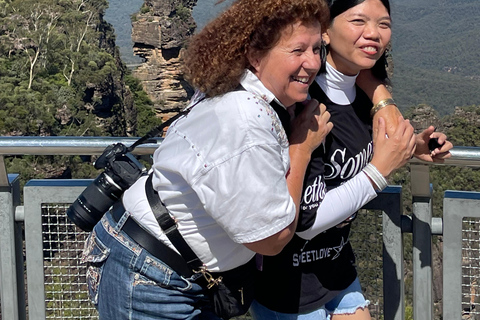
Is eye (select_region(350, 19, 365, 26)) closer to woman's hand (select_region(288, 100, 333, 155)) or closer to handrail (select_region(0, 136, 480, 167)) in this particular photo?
woman's hand (select_region(288, 100, 333, 155))

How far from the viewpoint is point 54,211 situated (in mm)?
2363

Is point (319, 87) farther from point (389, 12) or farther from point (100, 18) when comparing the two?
point (100, 18)

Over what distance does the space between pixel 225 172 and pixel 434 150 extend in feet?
2.66

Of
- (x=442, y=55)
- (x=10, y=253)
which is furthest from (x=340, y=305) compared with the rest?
(x=442, y=55)

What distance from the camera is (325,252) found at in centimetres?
185

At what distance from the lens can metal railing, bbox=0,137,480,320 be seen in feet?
7.03

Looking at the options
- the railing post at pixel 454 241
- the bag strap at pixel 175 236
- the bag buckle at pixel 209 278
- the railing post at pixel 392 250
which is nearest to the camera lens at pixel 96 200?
the bag strap at pixel 175 236

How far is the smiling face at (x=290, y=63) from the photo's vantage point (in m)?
1.52

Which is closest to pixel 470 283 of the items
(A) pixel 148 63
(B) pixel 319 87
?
(B) pixel 319 87

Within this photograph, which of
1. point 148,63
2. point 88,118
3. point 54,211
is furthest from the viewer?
point 148,63

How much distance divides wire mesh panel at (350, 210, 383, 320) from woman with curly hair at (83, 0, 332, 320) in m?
0.66

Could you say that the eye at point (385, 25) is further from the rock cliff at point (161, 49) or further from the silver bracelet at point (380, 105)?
the rock cliff at point (161, 49)

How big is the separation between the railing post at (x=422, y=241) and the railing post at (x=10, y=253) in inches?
52.3

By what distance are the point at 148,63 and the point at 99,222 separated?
40.8 m
